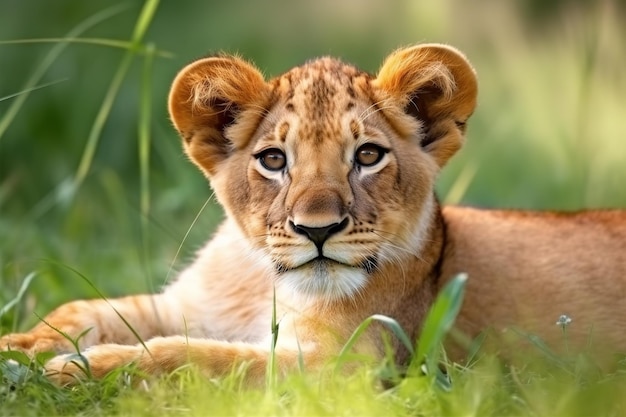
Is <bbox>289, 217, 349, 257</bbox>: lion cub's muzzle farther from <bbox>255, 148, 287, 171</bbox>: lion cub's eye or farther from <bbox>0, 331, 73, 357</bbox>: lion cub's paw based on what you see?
<bbox>0, 331, 73, 357</bbox>: lion cub's paw

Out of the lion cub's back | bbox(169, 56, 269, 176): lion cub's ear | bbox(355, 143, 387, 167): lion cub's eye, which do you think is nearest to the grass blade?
bbox(355, 143, 387, 167): lion cub's eye

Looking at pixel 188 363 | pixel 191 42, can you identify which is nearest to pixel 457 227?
pixel 188 363

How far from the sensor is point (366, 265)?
4047 mm

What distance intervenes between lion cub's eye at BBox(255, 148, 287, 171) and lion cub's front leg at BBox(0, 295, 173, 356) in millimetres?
711

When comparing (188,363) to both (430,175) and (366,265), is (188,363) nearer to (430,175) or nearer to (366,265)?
(366,265)

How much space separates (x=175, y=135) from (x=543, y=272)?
15.6 feet

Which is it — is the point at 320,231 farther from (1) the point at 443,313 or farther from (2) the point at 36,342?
(2) the point at 36,342

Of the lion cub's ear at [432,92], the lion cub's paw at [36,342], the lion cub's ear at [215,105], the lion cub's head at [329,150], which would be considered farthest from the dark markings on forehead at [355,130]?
the lion cub's paw at [36,342]

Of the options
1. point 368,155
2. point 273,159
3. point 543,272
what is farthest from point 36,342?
point 543,272

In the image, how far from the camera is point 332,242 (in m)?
3.85

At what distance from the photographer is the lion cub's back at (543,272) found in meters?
4.61

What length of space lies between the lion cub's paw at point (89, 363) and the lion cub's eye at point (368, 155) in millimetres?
923

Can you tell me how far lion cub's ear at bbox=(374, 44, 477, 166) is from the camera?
14.1 feet

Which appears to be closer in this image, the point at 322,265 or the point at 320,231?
the point at 320,231
